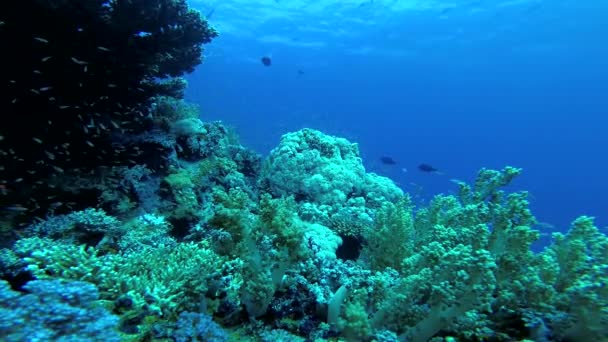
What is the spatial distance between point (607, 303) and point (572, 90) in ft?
308

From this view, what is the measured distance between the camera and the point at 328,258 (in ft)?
18.6

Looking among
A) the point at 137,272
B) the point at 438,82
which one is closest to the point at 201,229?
the point at 137,272

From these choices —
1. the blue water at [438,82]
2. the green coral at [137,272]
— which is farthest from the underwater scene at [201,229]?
the blue water at [438,82]

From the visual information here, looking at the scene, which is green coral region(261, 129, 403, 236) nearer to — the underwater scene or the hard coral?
the underwater scene

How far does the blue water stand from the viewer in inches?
1640

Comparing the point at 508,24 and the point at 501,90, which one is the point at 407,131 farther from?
the point at 508,24

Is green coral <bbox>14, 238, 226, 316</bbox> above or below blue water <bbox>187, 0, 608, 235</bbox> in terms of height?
below

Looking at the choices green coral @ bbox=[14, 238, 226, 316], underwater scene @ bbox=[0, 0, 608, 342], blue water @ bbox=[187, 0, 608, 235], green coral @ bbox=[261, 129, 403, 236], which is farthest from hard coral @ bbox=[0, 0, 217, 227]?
blue water @ bbox=[187, 0, 608, 235]

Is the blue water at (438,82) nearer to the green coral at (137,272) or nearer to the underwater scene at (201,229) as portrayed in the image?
the underwater scene at (201,229)

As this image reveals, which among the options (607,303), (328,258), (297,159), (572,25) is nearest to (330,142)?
(297,159)

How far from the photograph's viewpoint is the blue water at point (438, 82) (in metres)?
41.7

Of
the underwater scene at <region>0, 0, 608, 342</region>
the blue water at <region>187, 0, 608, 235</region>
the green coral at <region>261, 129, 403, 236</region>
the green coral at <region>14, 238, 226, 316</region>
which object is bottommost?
the green coral at <region>14, 238, 226, 316</region>

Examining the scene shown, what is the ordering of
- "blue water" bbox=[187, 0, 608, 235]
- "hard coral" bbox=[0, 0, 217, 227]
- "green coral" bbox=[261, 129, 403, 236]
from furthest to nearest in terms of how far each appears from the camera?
"blue water" bbox=[187, 0, 608, 235], "green coral" bbox=[261, 129, 403, 236], "hard coral" bbox=[0, 0, 217, 227]

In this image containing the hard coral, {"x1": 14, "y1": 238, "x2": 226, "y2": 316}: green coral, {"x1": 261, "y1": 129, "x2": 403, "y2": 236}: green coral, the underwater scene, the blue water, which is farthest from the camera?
the blue water
